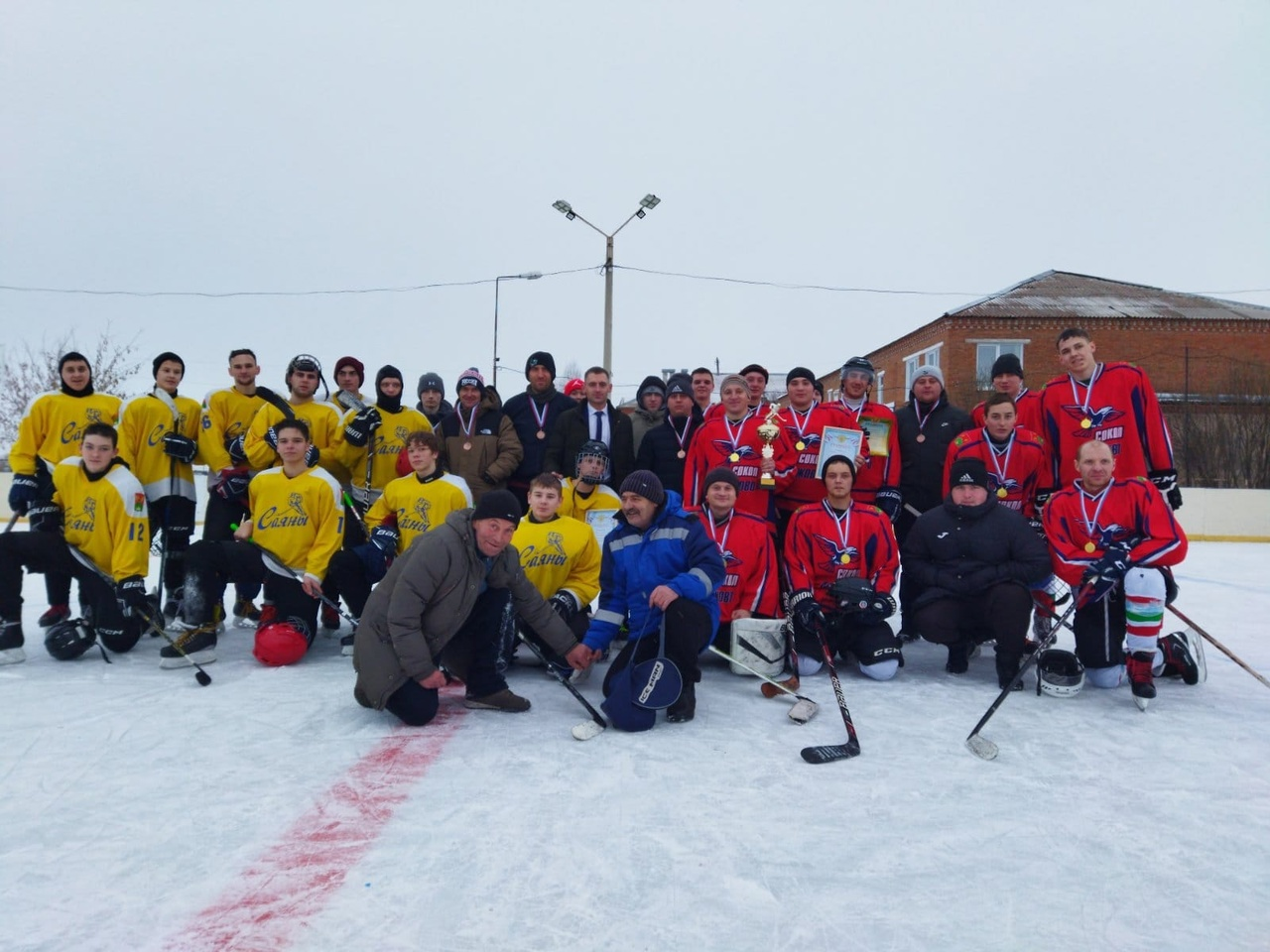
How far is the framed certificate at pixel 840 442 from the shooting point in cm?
417

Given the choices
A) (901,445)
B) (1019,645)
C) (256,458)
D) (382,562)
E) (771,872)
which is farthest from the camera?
(901,445)

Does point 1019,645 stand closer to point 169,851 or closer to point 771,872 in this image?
point 771,872

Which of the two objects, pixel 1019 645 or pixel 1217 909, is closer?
pixel 1217 909

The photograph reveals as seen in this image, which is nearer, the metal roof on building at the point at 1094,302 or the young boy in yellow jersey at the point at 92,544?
the young boy in yellow jersey at the point at 92,544

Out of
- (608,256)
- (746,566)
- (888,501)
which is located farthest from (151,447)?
(608,256)

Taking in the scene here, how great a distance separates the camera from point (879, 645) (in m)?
3.62

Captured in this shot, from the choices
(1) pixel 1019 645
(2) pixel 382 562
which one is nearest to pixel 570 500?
(2) pixel 382 562

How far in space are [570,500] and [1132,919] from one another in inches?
116

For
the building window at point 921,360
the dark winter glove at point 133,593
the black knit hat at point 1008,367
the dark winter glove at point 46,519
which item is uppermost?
the building window at point 921,360

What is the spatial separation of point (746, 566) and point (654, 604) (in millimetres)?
888

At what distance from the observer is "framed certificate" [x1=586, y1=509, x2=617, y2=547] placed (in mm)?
4109

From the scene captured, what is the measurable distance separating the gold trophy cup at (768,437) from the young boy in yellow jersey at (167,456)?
301 cm

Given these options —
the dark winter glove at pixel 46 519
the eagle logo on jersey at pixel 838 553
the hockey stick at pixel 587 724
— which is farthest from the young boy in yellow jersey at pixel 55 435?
the eagle logo on jersey at pixel 838 553

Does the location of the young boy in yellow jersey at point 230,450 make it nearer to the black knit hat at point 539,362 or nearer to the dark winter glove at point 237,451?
the dark winter glove at point 237,451
